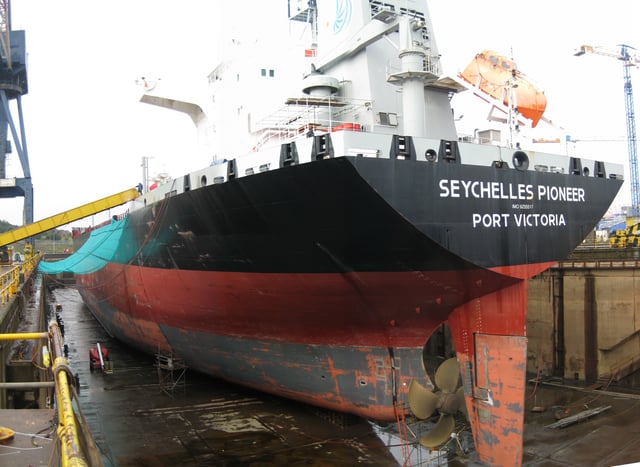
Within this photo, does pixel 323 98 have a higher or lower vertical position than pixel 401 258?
higher

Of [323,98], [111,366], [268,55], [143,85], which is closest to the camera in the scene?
[323,98]

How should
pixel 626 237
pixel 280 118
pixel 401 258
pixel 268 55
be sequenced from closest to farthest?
pixel 401 258, pixel 280 118, pixel 268 55, pixel 626 237

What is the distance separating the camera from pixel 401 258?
23.4 feet

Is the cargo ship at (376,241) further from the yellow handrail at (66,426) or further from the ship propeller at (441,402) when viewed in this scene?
the yellow handrail at (66,426)

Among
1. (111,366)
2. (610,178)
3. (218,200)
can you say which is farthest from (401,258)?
(111,366)

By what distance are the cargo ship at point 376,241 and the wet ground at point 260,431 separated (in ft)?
2.30

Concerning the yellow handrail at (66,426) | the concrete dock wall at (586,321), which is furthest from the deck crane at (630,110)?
the yellow handrail at (66,426)

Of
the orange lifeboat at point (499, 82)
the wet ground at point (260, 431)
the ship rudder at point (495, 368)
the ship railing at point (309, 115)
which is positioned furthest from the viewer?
the orange lifeboat at point (499, 82)

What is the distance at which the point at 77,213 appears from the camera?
1953cm

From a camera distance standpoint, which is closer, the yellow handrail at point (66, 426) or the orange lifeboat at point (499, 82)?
the yellow handrail at point (66, 426)

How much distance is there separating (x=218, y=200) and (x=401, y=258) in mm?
3187

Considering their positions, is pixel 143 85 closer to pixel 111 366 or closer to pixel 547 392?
pixel 111 366

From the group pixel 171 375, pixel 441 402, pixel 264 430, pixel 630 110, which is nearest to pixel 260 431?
pixel 264 430

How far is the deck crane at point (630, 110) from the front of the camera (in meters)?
53.8
